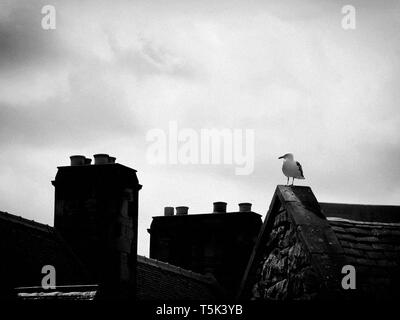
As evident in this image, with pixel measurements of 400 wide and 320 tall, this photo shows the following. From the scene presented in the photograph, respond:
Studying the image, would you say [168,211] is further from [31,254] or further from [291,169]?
[291,169]

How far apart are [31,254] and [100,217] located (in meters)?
2.68

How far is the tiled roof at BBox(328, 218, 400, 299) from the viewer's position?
24.6ft

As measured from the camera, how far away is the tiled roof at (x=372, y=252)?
7504 mm

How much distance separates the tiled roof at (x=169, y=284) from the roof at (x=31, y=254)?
9.82 feet

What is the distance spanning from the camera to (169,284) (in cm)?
2494

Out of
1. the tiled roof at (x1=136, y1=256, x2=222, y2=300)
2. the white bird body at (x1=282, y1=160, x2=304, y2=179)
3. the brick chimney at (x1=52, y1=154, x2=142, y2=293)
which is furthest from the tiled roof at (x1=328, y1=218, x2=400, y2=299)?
the tiled roof at (x1=136, y1=256, x2=222, y2=300)

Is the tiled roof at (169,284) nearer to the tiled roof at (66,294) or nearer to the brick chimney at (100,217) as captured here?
the brick chimney at (100,217)

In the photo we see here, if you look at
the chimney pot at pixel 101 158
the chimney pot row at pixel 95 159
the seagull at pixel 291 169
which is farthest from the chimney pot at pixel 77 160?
the seagull at pixel 291 169

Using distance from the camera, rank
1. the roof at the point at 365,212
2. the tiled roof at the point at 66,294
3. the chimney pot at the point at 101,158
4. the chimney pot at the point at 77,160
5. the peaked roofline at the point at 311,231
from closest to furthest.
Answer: the peaked roofline at the point at 311,231 < the roof at the point at 365,212 < the tiled roof at the point at 66,294 < the chimney pot at the point at 101,158 < the chimney pot at the point at 77,160

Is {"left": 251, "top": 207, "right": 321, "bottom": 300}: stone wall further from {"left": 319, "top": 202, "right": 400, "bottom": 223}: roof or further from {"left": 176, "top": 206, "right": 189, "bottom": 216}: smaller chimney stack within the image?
{"left": 176, "top": 206, "right": 189, "bottom": 216}: smaller chimney stack

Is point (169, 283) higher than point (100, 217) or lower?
lower

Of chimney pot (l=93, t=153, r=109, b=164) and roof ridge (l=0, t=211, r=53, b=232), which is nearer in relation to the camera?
roof ridge (l=0, t=211, r=53, b=232)

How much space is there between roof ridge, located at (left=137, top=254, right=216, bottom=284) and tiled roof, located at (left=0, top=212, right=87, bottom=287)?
516cm

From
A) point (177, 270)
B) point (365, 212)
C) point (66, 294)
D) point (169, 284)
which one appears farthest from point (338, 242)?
point (177, 270)
